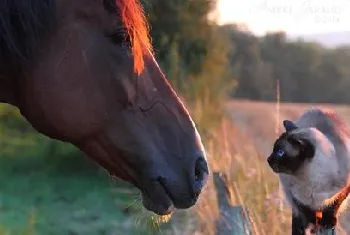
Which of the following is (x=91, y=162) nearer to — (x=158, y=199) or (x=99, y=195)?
(x=99, y=195)

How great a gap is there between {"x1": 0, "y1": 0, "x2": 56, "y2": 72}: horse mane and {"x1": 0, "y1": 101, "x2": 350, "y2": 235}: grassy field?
40.7 inches

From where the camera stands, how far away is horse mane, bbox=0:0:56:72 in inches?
69.3

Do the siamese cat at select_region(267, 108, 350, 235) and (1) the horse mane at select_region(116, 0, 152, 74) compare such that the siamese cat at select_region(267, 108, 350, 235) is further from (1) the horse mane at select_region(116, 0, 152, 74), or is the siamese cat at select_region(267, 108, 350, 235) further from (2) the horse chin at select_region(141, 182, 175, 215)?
(1) the horse mane at select_region(116, 0, 152, 74)

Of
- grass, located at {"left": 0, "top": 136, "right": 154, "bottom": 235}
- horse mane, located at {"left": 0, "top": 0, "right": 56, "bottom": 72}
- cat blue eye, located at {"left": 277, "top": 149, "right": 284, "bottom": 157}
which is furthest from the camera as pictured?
grass, located at {"left": 0, "top": 136, "right": 154, "bottom": 235}

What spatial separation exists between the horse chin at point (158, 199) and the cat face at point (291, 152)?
1286mm

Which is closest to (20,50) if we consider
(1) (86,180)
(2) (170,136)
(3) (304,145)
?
(2) (170,136)

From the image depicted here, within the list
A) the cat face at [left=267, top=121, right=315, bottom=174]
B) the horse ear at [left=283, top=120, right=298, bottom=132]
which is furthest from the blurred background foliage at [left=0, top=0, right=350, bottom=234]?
the cat face at [left=267, top=121, right=315, bottom=174]

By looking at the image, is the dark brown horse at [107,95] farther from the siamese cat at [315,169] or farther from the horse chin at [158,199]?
the siamese cat at [315,169]

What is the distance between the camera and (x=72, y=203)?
5832 mm

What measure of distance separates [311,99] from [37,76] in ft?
72.6

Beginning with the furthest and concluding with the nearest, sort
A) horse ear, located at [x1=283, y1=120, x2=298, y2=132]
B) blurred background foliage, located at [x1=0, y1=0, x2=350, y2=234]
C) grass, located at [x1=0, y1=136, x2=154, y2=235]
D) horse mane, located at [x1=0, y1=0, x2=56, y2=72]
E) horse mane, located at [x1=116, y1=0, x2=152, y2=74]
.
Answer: blurred background foliage, located at [x1=0, y1=0, x2=350, y2=234]
grass, located at [x1=0, y1=136, x2=154, y2=235]
horse ear, located at [x1=283, y1=120, x2=298, y2=132]
horse mane, located at [x1=116, y1=0, x2=152, y2=74]
horse mane, located at [x1=0, y1=0, x2=56, y2=72]

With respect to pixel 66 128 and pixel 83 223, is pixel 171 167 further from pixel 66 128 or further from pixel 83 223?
pixel 83 223

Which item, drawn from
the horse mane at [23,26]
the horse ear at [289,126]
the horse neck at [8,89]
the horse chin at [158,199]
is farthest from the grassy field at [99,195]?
the horse mane at [23,26]

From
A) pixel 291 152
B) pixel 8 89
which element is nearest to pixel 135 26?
pixel 8 89
